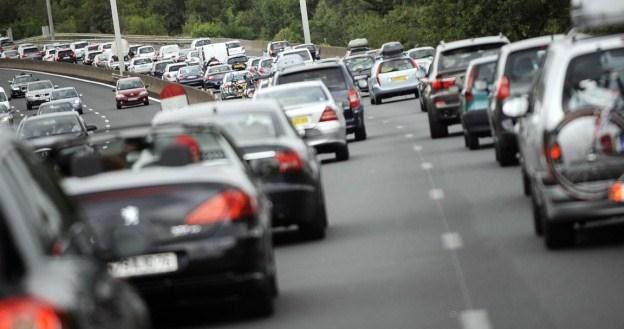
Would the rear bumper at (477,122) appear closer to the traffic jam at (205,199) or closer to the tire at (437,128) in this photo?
the traffic jam at (205,199)

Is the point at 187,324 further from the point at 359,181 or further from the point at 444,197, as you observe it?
the point at 359,181

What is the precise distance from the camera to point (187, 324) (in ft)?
39.1

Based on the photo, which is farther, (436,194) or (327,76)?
(327,76)

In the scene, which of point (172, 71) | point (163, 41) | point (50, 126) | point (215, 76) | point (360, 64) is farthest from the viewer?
point (163, 41)

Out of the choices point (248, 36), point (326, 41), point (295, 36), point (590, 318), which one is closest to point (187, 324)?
point (590, 318)

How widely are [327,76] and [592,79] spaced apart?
820 inches

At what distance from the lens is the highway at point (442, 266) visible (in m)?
11.4

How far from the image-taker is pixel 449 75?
3294 cm

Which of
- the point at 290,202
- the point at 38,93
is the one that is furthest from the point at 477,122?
the point at 38,93

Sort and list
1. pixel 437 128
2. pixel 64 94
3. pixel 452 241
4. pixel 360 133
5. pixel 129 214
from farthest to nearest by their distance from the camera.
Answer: pixel 64 94, pixel 360 133, pixel 437 128, pixel 452 241, pixel 129 214

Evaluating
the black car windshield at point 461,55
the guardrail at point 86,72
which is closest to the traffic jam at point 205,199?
the black car windshield at point 461,55

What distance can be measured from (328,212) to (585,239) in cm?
582

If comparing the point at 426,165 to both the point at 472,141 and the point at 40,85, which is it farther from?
the point at 40,85

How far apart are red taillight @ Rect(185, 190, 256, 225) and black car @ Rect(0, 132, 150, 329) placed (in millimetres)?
3901
